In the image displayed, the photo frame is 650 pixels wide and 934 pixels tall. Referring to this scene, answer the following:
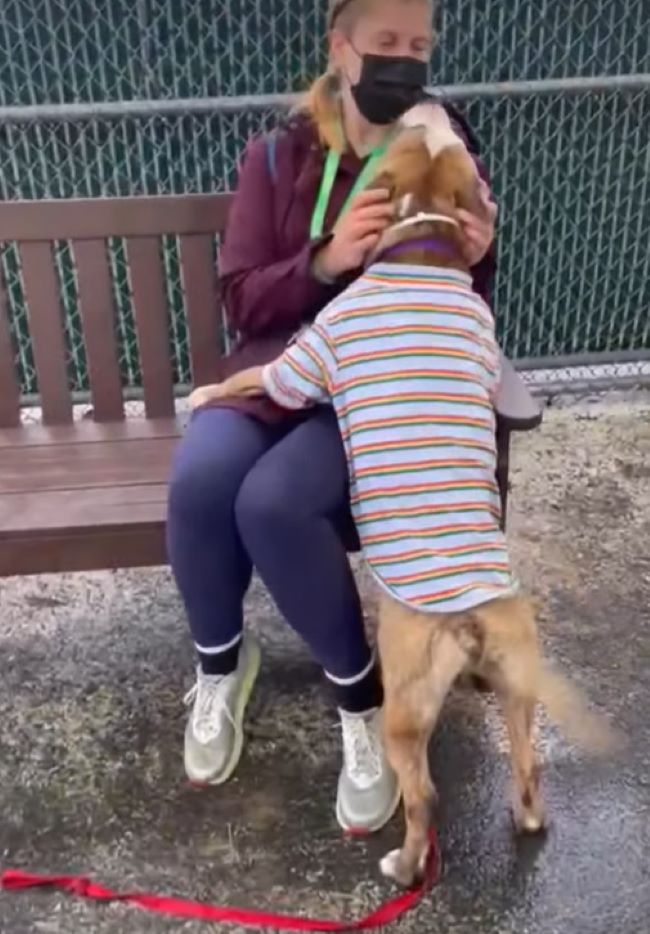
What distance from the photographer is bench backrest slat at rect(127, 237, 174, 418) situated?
2840mm

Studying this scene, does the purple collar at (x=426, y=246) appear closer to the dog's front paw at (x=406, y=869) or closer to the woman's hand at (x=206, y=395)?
the woman's hand at (x=206, y=395)

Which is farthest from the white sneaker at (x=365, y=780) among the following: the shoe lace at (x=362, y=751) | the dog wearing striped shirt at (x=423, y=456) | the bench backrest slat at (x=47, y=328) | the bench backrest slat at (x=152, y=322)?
the bench backrest slat at (x=47, y=328)

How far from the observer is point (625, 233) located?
13.9 ft

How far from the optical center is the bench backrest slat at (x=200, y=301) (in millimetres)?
2844

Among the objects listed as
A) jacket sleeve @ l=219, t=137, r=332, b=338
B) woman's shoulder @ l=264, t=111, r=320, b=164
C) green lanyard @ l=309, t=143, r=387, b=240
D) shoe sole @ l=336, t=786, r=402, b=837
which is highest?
woman's shoulder @ l=264, t=111, r=320, b=164

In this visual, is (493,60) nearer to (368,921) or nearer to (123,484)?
(123,484)

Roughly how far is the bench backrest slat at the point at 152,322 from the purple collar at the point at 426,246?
2.70ft

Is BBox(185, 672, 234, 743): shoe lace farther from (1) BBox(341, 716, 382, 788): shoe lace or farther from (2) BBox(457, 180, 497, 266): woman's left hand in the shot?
(2) BBox(457, 180, 497, 266): woman's left hand

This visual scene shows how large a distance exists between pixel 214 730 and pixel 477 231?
117 cm

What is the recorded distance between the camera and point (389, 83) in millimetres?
2348

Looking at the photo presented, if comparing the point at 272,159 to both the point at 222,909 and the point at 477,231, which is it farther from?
the point at 222,909

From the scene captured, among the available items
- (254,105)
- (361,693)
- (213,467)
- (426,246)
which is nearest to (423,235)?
(426,246)

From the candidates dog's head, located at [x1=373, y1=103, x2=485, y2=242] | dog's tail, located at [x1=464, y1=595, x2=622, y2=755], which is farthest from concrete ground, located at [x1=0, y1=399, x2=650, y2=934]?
dog's head, located at [x1=373, y1=103, x2=485, y2=242]

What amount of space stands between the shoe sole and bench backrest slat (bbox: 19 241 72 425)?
121 centimetres
